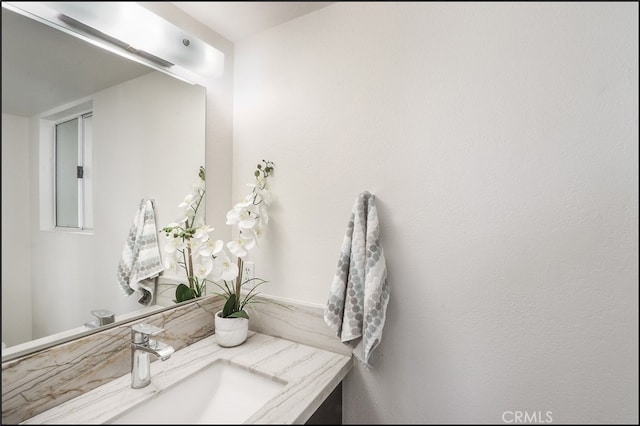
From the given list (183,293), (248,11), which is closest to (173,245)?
(183,293)

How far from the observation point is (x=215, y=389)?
2.89 ft

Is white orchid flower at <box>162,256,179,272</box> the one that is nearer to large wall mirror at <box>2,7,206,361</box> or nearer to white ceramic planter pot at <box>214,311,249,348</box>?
large wall mirror at <box>2,7,206,361</box>

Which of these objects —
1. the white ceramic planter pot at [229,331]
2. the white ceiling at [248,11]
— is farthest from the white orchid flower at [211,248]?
the white ceiling at [248,11]

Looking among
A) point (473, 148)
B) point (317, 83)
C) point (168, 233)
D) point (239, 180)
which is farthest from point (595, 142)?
point (168, 233)

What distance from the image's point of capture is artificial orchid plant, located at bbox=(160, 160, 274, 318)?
3.28ft

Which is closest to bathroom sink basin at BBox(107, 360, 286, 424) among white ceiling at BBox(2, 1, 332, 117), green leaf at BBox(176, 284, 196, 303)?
green leaf at BBox(176, 284, 196, 303)

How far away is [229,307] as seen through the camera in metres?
1.01

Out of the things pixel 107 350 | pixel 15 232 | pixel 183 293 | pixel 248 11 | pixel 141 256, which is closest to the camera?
pixel 248 11

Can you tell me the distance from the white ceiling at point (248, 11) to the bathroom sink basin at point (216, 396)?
0.84m

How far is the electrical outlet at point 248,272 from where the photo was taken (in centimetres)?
112

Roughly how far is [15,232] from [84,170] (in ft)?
0.71

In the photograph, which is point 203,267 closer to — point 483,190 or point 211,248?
point 211,248

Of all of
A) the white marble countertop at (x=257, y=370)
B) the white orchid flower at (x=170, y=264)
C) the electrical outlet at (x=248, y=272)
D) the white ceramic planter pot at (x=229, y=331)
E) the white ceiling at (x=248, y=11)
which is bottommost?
the white marble countertop at (x=257, y=370)

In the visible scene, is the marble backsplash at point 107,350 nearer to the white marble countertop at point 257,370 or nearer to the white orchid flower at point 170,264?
the white marble countertop at point 257,370
